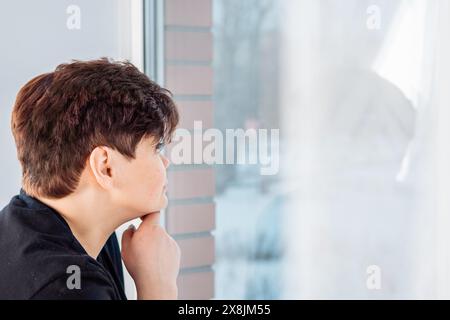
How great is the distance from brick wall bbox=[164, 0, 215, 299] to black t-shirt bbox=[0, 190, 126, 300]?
2.15ft

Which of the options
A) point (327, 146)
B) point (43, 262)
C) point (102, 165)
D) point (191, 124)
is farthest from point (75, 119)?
point (327, 146)

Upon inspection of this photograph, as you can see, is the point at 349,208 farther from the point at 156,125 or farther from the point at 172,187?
the point at 156,125

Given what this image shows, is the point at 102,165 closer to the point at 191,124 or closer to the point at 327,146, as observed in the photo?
the point at 191,124

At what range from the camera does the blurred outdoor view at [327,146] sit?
1521mm

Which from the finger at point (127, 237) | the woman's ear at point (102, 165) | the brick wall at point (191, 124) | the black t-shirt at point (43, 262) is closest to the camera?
the black t-shirt at point (43, 262)

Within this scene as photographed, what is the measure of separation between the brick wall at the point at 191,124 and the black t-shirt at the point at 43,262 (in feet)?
2.15

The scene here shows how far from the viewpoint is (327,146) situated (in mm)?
1581

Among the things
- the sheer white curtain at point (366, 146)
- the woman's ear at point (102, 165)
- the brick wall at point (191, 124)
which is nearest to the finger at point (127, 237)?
the woman's ear at point (102, 165)

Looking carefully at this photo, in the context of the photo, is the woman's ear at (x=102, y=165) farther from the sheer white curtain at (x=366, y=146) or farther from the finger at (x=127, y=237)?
the sheer white curtain at (x=366, y=146)

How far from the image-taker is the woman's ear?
0.92 meters

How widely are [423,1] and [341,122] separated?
0.38 m

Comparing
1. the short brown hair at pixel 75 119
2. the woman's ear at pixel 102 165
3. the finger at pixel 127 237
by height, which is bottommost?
the finger at pixel 127 237

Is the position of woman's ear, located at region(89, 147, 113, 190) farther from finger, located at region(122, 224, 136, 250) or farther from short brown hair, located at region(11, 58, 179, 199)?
finger, located at region(122, 224, 136, 250)

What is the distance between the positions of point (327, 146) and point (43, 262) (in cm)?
92
